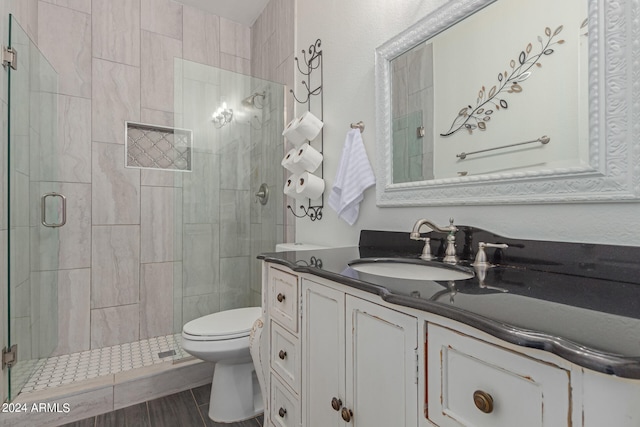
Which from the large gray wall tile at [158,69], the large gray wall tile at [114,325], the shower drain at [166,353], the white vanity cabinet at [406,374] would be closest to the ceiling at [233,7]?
the large gray wall tile at [158,69]

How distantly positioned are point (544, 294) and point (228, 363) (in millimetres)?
1577

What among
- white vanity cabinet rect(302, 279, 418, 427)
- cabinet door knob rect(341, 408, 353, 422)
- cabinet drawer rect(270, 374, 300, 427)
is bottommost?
cabinet drawer rect(270, 374, 300, 427)

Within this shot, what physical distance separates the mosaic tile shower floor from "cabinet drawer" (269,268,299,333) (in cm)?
118

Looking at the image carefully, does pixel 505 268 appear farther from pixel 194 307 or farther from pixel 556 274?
pixel 194 307

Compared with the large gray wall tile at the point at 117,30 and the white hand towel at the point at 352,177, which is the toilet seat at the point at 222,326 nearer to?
the white hand towel at the point at 352,177

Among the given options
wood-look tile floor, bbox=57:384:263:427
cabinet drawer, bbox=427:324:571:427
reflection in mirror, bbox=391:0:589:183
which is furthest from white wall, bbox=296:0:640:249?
wood-look tile floor, bbox=57:384:263:427

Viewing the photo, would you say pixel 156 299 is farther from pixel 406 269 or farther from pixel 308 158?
pixel 406 269

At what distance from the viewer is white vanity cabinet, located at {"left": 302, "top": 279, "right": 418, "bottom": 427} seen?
2.28ft

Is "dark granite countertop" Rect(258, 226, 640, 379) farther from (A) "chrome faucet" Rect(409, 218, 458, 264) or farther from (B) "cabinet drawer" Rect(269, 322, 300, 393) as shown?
(B) "cabinet drawer" Rect(269, 322, 300, 393)

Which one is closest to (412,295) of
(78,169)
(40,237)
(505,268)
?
(505,268)

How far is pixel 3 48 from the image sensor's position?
1.54 meters

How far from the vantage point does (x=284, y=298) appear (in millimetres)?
1212

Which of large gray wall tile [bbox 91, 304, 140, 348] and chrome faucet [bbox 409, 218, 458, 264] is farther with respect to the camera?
large gray wall tile [bbox 91, 304, 140, 348]

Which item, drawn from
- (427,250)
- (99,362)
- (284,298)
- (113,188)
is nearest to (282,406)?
(284,298)
